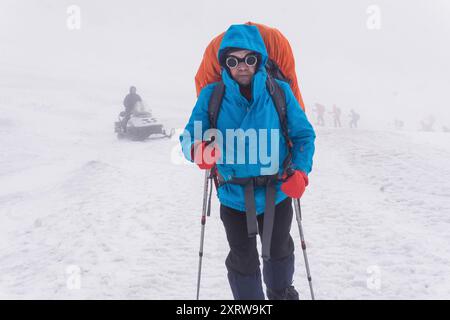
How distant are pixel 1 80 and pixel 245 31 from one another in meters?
37.7

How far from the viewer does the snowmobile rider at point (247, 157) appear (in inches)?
104

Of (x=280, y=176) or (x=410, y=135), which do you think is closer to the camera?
(x=280, y=176)

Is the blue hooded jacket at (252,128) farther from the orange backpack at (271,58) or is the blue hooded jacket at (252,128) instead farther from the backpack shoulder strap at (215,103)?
the orange backpack at (271,58)

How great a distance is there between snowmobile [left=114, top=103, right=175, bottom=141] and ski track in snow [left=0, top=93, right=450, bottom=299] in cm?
313

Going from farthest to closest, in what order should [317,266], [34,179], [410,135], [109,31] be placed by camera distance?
1. [109,31]
2. [410,135]
3. [34,179]
4. [317,266]

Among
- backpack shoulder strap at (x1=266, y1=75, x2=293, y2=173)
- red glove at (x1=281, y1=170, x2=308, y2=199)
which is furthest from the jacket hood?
red glove at (x1=281, y1=170, x2=308, y2=199)

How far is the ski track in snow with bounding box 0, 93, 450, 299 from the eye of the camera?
163 inches

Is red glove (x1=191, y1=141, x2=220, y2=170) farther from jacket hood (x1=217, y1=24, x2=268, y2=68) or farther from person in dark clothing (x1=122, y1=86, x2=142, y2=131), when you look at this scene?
person in dark clothing (x1=122, y1=86, x2=142, y2=131)

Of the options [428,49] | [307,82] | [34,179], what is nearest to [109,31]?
[307,82]

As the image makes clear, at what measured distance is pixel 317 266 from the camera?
455 cm

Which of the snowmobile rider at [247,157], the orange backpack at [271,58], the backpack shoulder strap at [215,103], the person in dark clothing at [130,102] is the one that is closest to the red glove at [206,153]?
the snowmobile rider at [247,157]

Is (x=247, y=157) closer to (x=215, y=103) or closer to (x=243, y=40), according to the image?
(x=215, y=103)
